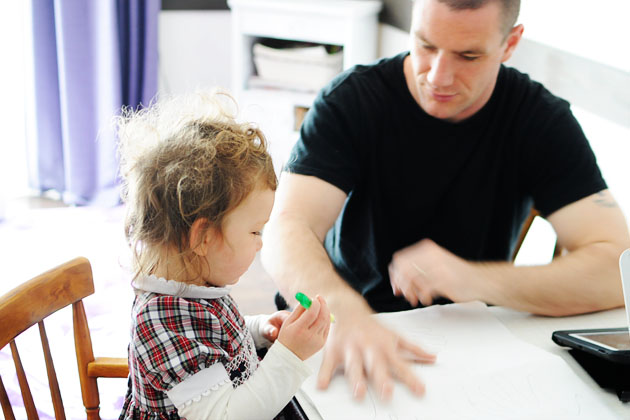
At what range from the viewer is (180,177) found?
2.60 ft

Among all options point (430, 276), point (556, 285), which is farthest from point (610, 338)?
point (430, 276)

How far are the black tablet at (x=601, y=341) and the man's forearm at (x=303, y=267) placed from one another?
29 cm

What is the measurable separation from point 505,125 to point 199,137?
2.32 ft

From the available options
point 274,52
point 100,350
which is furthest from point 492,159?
point 274,52

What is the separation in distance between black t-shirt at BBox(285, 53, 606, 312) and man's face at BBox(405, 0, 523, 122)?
0.14ft

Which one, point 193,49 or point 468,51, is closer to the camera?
point 468,51

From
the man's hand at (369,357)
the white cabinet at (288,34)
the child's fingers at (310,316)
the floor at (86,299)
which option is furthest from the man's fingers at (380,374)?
the white cabinet at (288,34)

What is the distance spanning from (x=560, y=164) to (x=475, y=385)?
0.56m

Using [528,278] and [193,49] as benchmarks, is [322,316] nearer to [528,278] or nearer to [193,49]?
[528,278]

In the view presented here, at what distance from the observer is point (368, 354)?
0.91 m

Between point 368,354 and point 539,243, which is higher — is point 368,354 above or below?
above

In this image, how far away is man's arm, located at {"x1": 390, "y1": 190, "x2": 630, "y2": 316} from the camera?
105 centimetres

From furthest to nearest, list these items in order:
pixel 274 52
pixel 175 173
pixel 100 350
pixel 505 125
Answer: pixel 274 52 → pixel 100 350 → pixel 505 125 → pixel 175 173

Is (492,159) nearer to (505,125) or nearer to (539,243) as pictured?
(505,125)
